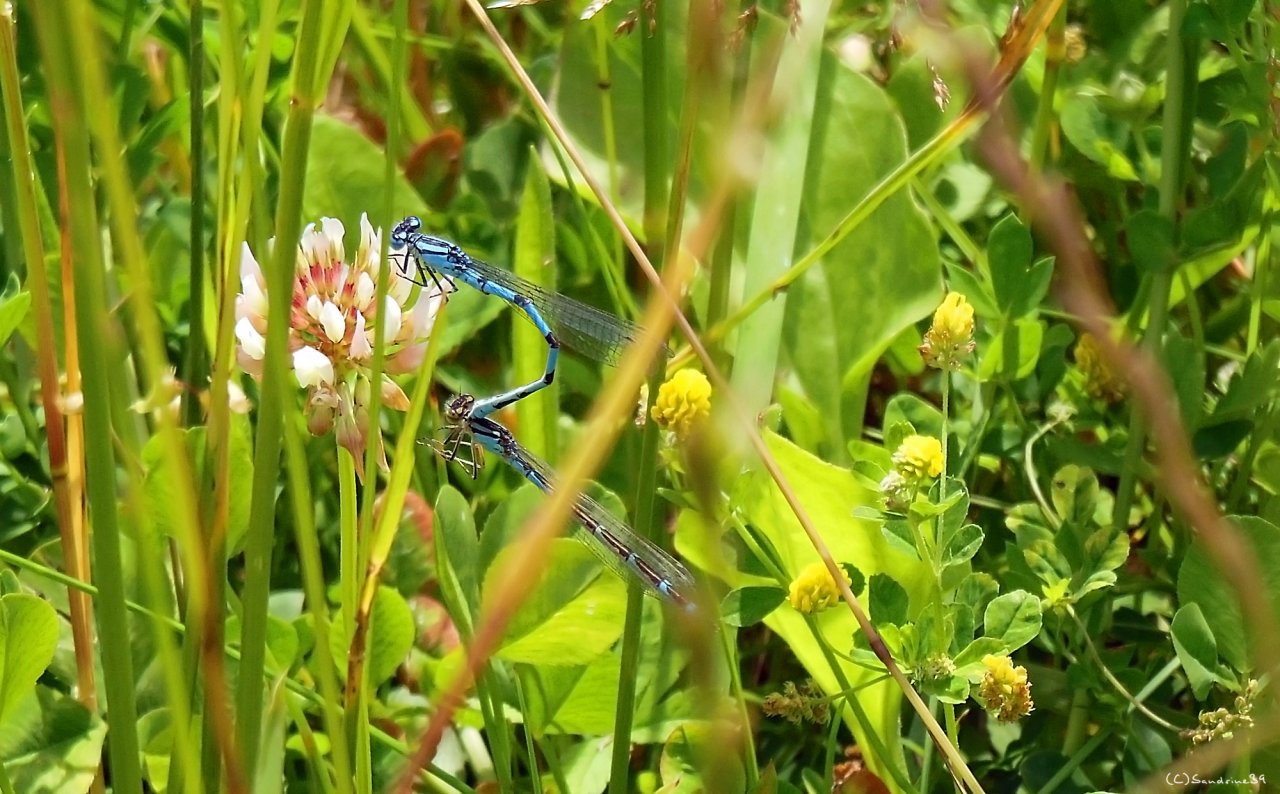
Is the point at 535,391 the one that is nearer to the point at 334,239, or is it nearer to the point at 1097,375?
the point at 334,239

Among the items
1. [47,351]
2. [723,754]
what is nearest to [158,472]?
[47,351]

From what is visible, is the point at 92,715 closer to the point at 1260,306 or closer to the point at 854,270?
the point at 854,270

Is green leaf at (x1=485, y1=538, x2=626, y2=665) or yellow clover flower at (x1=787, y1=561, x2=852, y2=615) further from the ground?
yellow clover flower at (x1=787, y1=561, x2=852, y2=615)

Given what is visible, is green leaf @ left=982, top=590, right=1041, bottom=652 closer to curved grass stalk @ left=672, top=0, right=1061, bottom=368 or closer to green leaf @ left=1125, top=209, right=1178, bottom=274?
curved grass stalk @ left=672, top=0, right=1061, bottom=368

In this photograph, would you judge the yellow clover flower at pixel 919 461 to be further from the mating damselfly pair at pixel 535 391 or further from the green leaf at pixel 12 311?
the green leaf at pixel 12 311

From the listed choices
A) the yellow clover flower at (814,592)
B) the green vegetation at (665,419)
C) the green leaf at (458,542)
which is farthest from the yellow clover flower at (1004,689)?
the green leaf at (458,542)

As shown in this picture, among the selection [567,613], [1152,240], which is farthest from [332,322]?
[1152,240]

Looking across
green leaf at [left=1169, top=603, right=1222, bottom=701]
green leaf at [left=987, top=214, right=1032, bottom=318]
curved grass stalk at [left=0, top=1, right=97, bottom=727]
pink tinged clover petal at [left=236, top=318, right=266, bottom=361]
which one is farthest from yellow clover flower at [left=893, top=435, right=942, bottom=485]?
curved grass stalk at [left=0, top=1, right=97, bottom=727]
